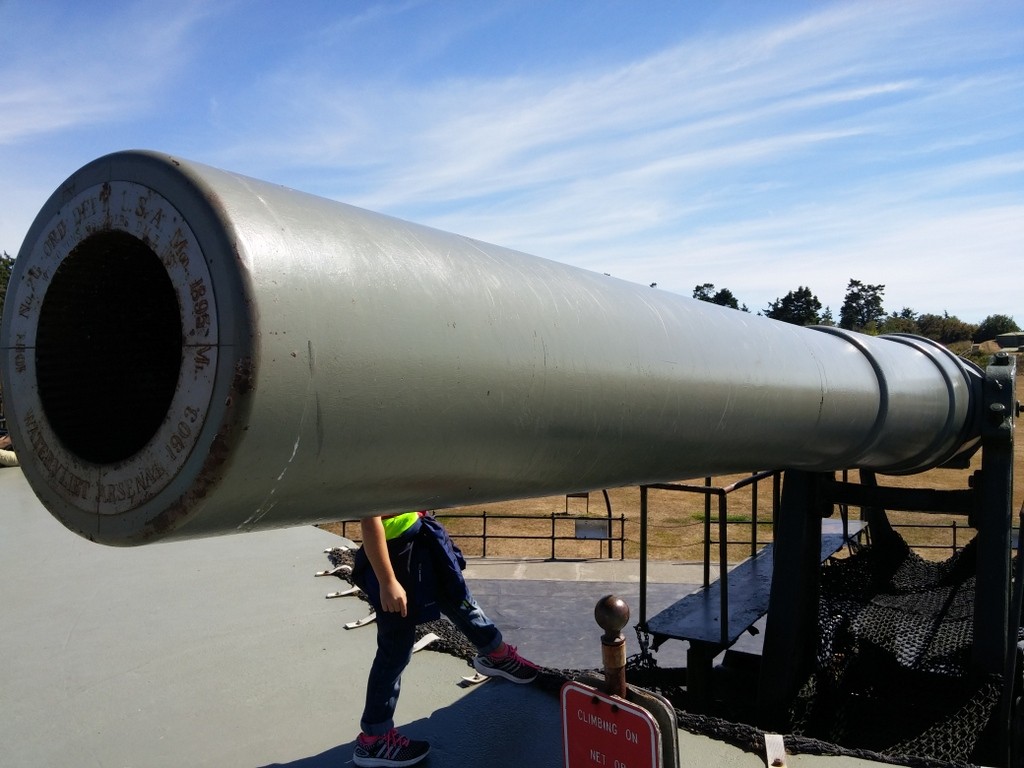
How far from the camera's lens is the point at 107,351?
51.5 inches

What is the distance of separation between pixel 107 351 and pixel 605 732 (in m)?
1.26

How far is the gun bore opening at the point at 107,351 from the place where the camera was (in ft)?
4.12

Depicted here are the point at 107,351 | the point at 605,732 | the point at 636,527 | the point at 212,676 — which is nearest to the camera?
the point at 107,351

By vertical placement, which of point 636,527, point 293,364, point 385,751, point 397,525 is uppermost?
point 293,364

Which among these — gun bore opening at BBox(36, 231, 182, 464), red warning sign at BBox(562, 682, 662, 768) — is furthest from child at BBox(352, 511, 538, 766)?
gun bore opening at BBox(36, 231, 182, 464)

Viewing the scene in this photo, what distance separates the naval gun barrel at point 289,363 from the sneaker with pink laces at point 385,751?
4.47 feet

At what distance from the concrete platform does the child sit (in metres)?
0.10

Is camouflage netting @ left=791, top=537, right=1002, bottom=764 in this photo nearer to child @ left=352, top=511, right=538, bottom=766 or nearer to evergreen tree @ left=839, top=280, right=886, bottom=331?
child @ left=352, top=511, right=538, bottom=766

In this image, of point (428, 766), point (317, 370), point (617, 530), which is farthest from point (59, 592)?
point (617, 530)

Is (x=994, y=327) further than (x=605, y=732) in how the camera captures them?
Yes

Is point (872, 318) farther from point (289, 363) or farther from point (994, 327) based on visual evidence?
point (289, 363)

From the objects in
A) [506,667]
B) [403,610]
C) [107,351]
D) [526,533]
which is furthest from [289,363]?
[526,533]

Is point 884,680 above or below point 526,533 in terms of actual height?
above

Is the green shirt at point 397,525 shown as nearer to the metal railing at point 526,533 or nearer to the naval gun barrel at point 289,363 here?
the naval gun barrel at point 289,363
